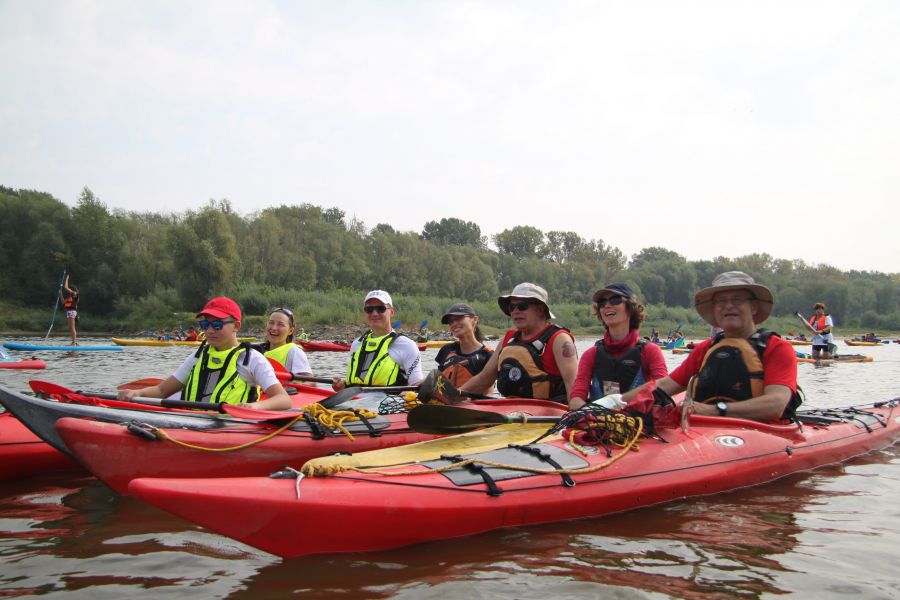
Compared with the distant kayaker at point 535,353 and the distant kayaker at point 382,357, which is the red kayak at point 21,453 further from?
the distant kayaker at point 535,353

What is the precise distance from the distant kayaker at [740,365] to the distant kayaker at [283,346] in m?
3.91

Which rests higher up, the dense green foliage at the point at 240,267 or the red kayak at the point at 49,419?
the dense green foliage at the point at 240,267

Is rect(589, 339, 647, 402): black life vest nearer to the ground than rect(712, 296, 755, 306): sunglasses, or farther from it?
nearer to the ground

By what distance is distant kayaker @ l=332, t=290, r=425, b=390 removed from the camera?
6633 mm

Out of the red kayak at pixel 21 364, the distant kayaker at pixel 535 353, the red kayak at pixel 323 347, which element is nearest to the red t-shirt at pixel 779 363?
the distant kayaker at pixel 535 353

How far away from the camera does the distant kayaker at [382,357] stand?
6.63m

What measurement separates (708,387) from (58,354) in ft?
66.0

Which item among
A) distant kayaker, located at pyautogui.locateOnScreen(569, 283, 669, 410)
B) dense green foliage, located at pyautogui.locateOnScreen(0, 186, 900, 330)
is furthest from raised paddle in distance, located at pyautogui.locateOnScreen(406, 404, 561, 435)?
dense green foliage, located at pyautogui.locateOnScreen(0, 186, 900, 330)

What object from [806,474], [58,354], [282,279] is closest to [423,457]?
[806,474]

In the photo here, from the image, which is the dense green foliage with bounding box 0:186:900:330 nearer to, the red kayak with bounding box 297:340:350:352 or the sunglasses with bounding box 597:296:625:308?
the red kayak with bounding box 297:340:350:352

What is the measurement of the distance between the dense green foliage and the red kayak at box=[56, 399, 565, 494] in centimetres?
3528

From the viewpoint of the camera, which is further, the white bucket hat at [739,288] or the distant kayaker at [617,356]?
the distant kayaker at [617,356]

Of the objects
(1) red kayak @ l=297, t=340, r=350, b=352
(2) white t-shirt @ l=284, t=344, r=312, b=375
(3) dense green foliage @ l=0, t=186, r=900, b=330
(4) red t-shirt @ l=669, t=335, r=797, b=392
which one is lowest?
(1) red kayak @ l=297, t=340, r=350, b=352

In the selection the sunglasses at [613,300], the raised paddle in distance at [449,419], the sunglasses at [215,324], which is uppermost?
the sunglasses at [613,300]
